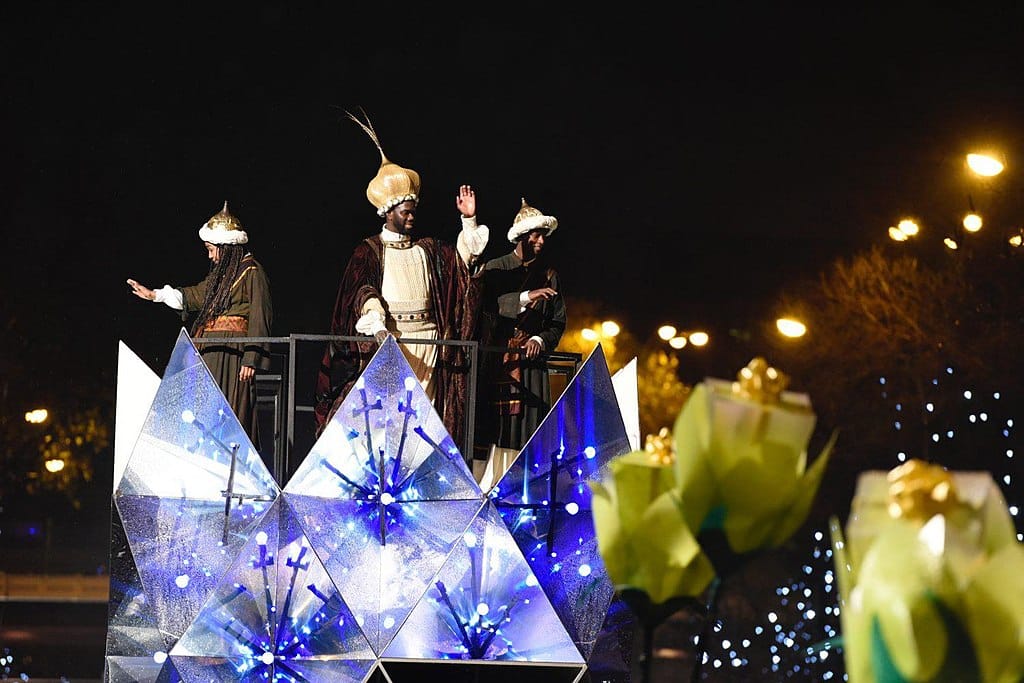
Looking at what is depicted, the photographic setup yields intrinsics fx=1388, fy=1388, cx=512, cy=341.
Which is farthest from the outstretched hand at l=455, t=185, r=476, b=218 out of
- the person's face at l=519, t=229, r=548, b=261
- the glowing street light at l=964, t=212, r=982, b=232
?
the glowing street light at l=964, t=212, r=982, b=232

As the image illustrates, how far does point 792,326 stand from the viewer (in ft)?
26.6

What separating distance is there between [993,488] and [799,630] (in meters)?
8.25

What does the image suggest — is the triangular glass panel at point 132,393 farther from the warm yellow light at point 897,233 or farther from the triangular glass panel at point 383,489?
the warm yellow light at point 897,233

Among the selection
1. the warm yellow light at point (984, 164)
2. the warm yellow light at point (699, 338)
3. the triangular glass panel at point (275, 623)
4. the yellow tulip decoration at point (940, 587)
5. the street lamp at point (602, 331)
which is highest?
the warm yellow light at point (984, 164)

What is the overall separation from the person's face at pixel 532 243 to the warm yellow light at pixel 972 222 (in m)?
3.86

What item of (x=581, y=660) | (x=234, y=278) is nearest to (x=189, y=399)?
(x=234, y=278)

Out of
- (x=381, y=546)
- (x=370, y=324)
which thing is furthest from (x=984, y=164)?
(x=381, y=546)

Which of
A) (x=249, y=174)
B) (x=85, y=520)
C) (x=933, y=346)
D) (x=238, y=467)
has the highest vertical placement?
(x=249, y=174)

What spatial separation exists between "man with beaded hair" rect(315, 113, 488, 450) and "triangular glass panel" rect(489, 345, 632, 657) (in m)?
0.49

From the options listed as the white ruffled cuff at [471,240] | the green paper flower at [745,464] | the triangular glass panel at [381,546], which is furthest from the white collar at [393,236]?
the green paper flower at [745,464]

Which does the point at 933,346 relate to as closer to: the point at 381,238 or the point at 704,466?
the point at 381,238

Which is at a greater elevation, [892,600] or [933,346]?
[933,346]

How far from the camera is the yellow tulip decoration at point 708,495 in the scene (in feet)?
2.26

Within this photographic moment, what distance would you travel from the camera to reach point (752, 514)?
71 cm
